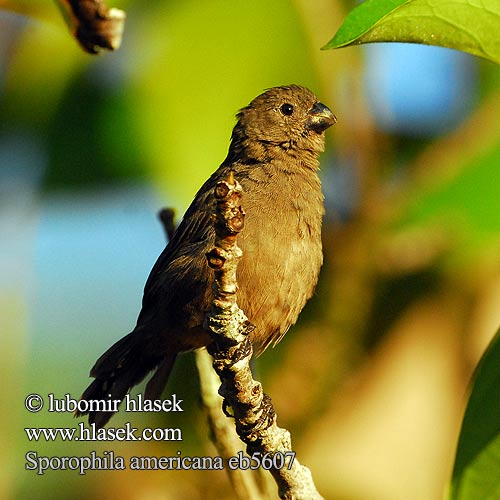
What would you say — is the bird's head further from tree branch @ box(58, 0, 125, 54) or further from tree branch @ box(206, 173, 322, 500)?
tree branch @ box(58, 0, 125, 54)

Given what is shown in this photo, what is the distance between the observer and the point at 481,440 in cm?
219

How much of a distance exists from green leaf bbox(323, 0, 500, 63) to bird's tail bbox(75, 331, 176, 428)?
2726 millimetres

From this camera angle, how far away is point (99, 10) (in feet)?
7.32

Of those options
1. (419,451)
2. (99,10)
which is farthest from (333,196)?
(99,10)

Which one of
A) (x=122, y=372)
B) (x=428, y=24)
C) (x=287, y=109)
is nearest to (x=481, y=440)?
(x=428, y=24)

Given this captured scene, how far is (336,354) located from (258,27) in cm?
164

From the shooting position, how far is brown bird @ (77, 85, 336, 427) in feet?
13.1

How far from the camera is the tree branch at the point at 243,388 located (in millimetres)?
2691

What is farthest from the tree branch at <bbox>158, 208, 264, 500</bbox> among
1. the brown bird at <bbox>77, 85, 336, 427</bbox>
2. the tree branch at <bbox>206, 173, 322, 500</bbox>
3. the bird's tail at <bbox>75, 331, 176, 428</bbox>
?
the bird's tail at <bbox>75, 331, 176, 428</bbox>

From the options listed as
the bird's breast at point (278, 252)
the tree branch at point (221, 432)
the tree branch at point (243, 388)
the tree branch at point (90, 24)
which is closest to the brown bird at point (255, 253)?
the bird's breast at point (278, 252)

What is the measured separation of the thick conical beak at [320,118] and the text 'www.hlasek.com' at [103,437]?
5.33ft

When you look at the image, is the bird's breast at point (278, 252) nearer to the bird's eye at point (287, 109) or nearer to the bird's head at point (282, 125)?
the bird's head at point (282, 125)

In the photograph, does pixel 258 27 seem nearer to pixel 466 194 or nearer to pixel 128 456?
pixel 466 194

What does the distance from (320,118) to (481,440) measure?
8.88 feet
